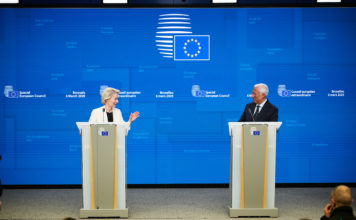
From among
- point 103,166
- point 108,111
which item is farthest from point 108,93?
point 103,166

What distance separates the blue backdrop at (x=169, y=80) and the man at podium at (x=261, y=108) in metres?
1.42

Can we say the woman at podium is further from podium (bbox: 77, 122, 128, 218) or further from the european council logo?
the european council logo

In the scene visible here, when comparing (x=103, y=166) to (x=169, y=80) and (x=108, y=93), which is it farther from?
(x=169, y=80)

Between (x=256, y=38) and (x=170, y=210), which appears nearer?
(x=170, y=210)

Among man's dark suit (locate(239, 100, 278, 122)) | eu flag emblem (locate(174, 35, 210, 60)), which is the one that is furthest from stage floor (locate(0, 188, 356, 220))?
eu flag emblem (locate(174, 35, 210, 60))

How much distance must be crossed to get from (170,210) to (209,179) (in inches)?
63.4

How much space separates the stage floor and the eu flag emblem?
230cm

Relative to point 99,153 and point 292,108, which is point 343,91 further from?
point 99,153

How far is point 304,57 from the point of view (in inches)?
274

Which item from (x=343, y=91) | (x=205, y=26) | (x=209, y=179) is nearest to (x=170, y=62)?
(x=205, y=26)

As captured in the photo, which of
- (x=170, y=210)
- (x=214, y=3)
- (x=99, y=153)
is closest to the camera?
(x=99, y=153)

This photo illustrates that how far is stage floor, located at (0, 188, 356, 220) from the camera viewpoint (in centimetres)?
535

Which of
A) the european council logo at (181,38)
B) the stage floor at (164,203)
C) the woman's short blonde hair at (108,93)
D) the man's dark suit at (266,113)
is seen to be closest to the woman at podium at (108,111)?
the woman's short blonde hair at (108,93)

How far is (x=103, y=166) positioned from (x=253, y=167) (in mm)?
1931
